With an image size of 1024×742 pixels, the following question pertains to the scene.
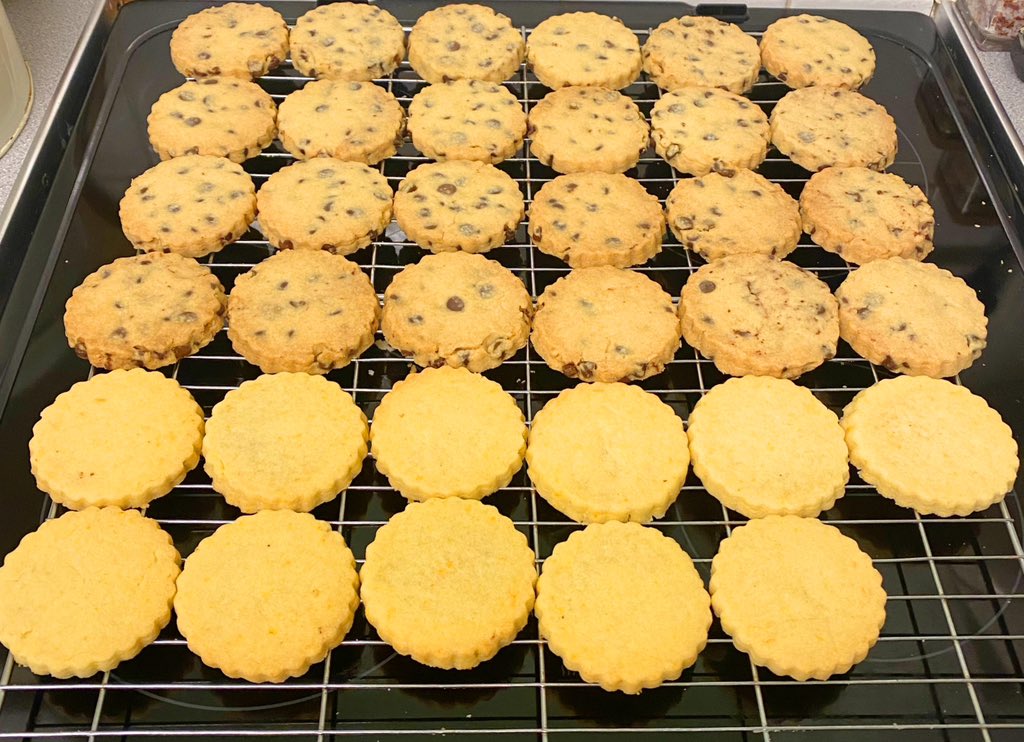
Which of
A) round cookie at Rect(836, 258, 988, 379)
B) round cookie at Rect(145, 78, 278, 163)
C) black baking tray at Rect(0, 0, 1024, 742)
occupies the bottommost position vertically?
black baking tray at Rect(0, 0, 1024, 742)

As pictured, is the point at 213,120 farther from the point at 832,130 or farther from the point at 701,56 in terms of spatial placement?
the point at 832,130

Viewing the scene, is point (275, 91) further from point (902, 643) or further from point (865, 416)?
point (902, 643)

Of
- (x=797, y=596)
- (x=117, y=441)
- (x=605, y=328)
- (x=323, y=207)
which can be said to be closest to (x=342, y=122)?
(x=323, y=207)

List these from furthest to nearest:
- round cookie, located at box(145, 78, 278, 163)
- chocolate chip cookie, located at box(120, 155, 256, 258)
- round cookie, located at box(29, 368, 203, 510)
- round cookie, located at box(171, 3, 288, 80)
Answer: round cookie, located at box(171, 3, 288, 80) → round cookie, located at box(145, 78, 278, 163) → chocolate chip cookie, located at box(120, 155, 256, 258) → round cookie, located at box(29, 368, 203, 510)

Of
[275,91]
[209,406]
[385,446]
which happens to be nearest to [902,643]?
[385,446]

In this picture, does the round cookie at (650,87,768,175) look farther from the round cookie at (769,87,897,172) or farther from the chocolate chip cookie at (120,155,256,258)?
the chocolate chip cookie at (120,155,256,258)

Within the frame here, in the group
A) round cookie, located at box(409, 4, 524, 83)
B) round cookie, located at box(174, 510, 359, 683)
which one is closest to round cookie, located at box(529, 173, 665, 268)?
round cookie, located at box(409, 4, 524, 83)
